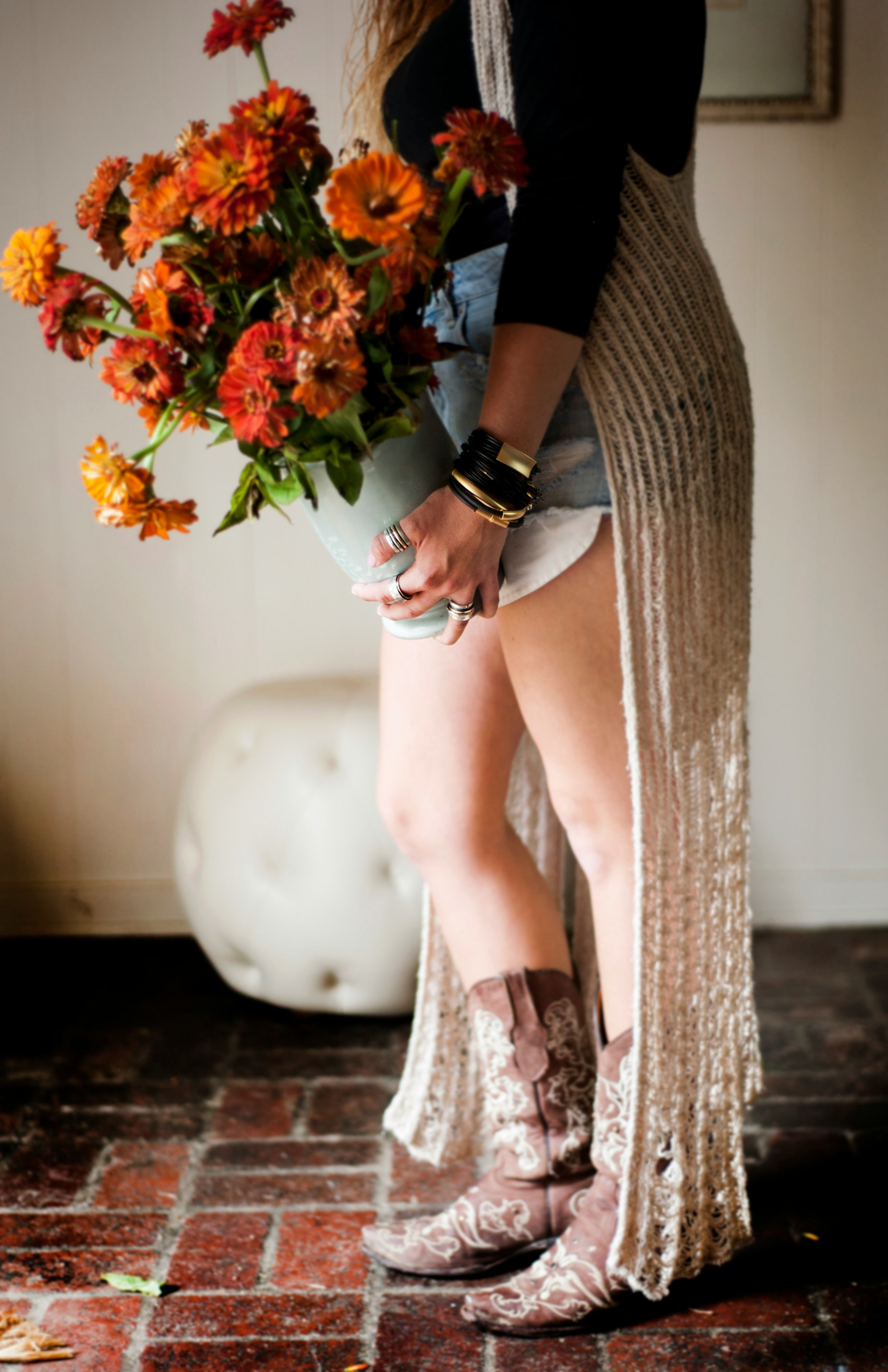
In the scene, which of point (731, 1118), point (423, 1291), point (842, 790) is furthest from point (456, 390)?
point (842, 790)

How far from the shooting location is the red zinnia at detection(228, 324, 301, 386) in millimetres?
842

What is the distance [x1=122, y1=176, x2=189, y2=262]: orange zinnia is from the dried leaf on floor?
3.41 ft

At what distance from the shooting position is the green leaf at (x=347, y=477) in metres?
0.91

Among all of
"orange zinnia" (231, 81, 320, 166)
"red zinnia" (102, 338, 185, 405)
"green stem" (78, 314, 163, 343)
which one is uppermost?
"orange zinnia" (231, 81, 320, 166)

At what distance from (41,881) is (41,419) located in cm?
85

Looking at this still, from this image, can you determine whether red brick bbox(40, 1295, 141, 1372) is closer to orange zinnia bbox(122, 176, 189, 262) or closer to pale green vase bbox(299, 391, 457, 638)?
pale green vase bbox(299, 391, 457, 638)

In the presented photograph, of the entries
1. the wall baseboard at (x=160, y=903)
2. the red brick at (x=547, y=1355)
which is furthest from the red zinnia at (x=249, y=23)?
the wall baseboard at (x=160, y=903)

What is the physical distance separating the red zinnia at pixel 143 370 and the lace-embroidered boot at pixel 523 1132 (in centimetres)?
73

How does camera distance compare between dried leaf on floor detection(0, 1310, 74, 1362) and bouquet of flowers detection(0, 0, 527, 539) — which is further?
dried leaf on floor detection(0, 1310, 74, 1362)

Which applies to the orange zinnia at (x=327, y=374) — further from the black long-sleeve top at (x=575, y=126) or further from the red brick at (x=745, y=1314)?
the red brick at (x=745, y=1314)

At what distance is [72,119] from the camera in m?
1.99

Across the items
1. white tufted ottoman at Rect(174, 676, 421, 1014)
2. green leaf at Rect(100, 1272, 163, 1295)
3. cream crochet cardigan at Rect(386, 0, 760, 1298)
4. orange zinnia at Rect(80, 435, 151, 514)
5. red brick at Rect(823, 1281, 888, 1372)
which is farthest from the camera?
white tufted ottoman at Rect(174, 676, 421, 1014)

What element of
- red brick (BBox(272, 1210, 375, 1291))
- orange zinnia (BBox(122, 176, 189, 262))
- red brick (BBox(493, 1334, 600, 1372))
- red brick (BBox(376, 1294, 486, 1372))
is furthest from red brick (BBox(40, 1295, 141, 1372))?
orange zinnia (BBox(122, 176, 189, 262))

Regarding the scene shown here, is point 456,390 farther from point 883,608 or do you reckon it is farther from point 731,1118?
point 883,608
